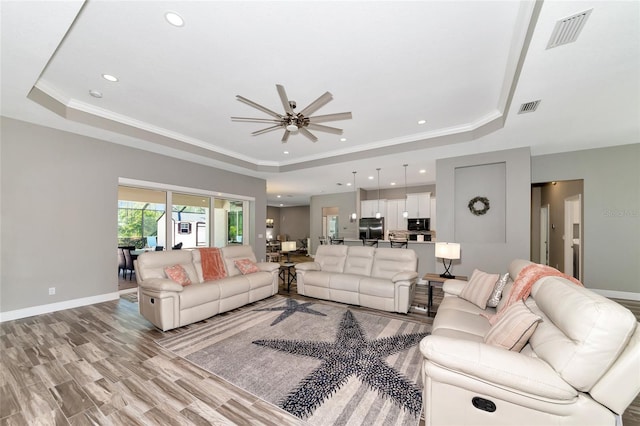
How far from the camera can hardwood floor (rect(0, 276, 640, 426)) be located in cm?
182

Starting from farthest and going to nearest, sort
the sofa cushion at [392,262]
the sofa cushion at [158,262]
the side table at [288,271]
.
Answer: the side table at [288,271] → the sofa cushion at [392,262] → the sofa cushion at [158,262]

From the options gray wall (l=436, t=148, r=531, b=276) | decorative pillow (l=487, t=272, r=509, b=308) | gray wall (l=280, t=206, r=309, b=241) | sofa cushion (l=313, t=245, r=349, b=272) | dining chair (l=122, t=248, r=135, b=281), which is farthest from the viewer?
gray wall (l=280, t=206, r=309, b=241)

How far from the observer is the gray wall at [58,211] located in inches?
145

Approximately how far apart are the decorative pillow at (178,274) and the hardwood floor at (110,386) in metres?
0.70

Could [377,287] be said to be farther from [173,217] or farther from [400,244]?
[173,217]

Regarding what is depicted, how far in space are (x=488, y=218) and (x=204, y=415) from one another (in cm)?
558

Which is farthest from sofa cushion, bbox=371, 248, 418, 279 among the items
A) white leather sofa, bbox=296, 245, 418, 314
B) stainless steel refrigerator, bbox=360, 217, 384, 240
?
stainless steel refrigerator, bbox=360, 217, 384, 240

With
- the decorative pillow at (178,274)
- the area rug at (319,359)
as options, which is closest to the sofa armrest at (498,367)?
the area rug at (319,359)

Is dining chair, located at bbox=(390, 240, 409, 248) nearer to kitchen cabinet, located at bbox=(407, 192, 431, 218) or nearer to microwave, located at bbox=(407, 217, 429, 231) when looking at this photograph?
microwave, located at bbox=(407, 217, 429, 231)

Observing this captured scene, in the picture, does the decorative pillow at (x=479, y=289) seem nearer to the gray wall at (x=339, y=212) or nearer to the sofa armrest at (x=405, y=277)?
the sofa armrest at (x=405, y=277)

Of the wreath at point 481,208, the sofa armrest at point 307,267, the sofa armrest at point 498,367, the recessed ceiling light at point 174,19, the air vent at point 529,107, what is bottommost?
the sofa armrest at point 307,267

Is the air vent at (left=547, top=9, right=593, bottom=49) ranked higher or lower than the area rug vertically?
higher

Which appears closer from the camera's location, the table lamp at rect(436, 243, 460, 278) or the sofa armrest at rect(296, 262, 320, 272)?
the table lamp at rect(436, 243, 460, 278)

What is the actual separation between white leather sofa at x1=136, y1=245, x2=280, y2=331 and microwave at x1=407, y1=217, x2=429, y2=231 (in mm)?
6014
